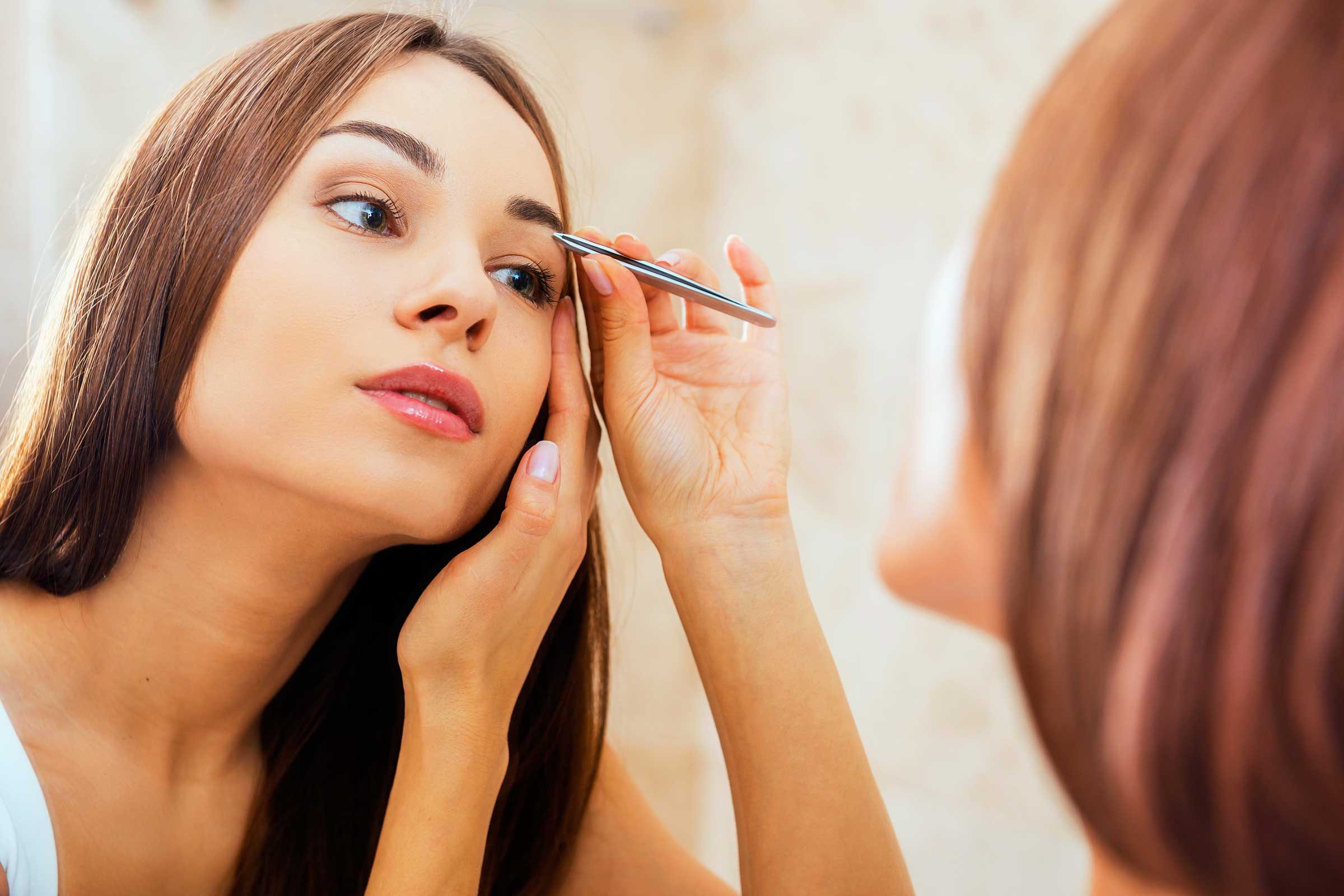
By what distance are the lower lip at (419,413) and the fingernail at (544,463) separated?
9 centimetres

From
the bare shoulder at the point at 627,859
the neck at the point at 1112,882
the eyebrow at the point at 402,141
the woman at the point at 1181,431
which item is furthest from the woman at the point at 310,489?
the woman at the point at 1181,431

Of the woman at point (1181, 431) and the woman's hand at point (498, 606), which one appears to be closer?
the woman at point (1181, 431)

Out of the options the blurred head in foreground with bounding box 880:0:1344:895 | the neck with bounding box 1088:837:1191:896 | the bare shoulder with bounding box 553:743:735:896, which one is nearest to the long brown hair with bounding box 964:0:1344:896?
the blurred head in foreground with bounding box 880:0:1344:895

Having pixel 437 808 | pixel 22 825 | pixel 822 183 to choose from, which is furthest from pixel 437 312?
pixel 822 183

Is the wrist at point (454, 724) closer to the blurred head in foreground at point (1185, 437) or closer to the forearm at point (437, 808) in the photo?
the forearm at point (437, 808)

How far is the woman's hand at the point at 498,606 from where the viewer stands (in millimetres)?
812

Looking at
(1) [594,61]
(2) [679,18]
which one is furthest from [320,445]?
(2) [679,18]

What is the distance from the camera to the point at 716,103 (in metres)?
1.79

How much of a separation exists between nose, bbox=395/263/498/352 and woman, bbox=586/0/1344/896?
0.41 meters

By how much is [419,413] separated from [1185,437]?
1.70 ft

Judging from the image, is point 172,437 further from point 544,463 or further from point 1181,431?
point 1181,431

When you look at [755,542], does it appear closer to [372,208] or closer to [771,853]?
[771,853]

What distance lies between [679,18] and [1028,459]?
156 centimetres

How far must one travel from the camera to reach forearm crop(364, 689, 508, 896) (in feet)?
2.46
